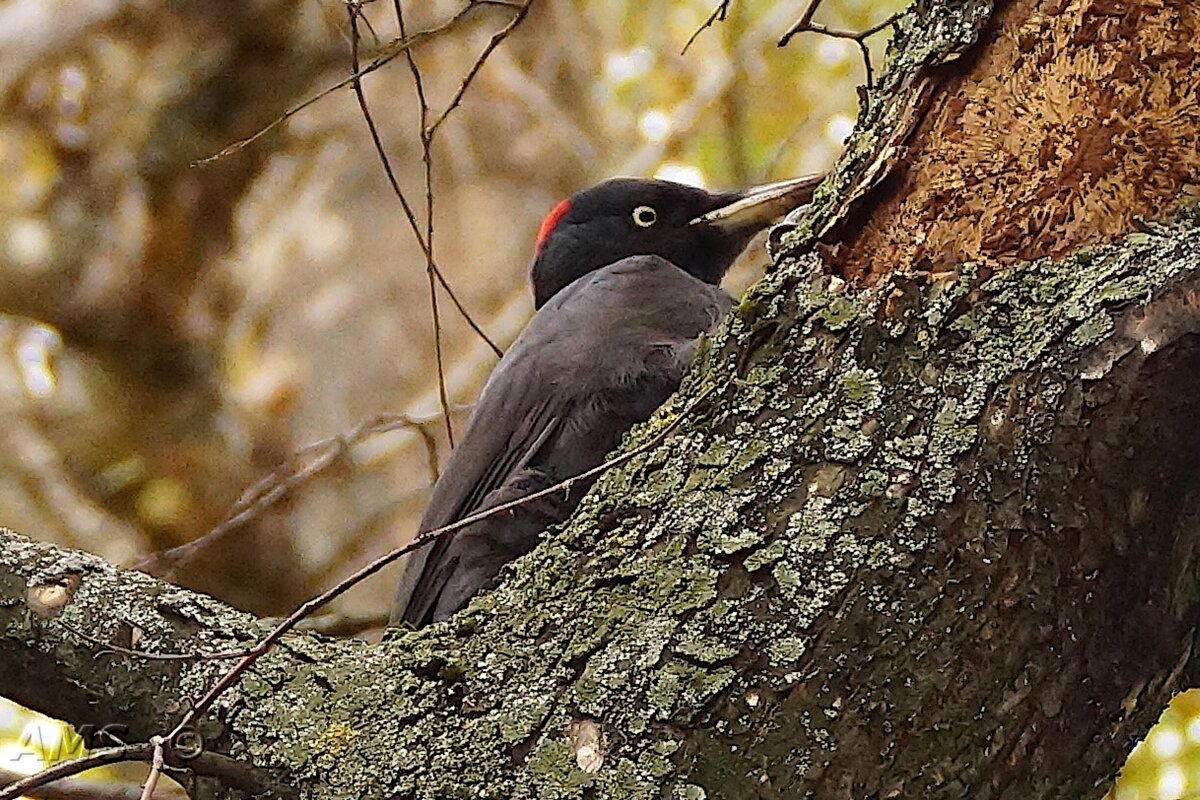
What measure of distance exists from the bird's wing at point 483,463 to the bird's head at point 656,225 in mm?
782

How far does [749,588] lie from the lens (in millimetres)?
1298

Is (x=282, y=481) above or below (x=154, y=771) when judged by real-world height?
above

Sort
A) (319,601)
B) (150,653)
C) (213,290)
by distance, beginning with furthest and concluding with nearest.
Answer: (213,290), (150,653), (319,601)

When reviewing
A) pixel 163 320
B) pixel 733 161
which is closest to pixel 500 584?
pixel 163 320

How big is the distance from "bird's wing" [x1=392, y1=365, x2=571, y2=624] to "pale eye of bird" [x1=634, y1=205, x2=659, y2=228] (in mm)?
806

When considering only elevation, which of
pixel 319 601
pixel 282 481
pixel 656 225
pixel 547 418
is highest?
pixel 656 225

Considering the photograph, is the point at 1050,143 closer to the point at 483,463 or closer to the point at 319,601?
the point at 319,601

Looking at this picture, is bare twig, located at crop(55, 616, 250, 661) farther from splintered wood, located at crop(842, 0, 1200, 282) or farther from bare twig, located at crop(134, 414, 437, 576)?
bare twig, located at crop(134, 414, 437, 576)

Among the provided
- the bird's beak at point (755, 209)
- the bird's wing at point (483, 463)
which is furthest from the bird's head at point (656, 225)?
the bird's wing at point (483, 463)

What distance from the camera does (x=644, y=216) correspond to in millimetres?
3111

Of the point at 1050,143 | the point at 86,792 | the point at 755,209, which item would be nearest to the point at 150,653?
the point at 86,792

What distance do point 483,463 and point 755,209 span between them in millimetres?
991

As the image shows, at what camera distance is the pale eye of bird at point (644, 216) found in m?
→ 3.10

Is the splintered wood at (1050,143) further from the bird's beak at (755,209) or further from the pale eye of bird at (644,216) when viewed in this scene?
the pale eye of bird at (644,216)
